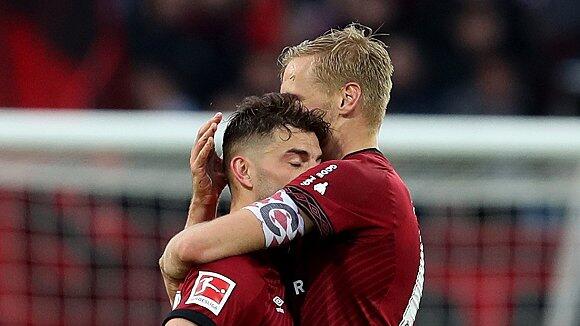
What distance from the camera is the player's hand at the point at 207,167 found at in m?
3.05

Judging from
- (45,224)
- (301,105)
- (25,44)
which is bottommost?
(45,224)

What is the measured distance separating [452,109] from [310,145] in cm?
371

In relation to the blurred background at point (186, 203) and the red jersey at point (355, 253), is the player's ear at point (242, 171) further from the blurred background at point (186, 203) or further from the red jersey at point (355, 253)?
the blurred background at point (186, 203)

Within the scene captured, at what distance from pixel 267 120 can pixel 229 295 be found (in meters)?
0.48

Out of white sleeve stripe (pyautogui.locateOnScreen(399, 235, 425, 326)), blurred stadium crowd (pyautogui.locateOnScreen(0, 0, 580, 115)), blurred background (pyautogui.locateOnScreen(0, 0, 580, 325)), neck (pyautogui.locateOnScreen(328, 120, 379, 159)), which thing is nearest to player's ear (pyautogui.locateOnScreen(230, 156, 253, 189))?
neck (pyautogui.locateOnScreen(328, 120, 379, 159))

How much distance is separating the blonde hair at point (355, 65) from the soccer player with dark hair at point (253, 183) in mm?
128

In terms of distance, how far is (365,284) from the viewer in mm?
3006

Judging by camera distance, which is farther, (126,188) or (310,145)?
(126,188)

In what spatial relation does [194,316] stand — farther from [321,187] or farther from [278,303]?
[321,187]

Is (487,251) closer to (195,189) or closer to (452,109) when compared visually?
(452,109)

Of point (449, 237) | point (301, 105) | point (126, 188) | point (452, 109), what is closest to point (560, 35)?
point (452, 109)

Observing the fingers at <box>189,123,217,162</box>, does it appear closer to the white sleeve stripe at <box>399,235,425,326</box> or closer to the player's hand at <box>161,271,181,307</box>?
the player's hand at <box>161,271,181,307</box>

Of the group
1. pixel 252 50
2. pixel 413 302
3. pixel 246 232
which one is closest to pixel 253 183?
pixel 246 232

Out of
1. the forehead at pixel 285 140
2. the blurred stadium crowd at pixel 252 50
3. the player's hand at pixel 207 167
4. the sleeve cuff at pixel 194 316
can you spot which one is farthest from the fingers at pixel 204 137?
the blurred stadium crowd at pixel 252 50
